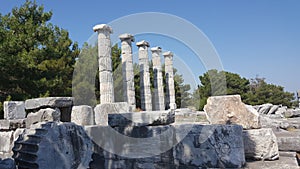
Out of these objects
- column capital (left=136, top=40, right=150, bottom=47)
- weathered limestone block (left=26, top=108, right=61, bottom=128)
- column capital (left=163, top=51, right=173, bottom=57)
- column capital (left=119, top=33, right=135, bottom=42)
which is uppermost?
column capital (left=163, top=51, right=173, bottom=57)

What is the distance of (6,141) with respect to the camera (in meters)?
6.18

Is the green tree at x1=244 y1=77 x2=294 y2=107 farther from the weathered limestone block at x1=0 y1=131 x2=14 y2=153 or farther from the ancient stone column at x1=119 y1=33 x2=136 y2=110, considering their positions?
the weathered limestone block at x1=0 y1=131 x2=14 y2=153

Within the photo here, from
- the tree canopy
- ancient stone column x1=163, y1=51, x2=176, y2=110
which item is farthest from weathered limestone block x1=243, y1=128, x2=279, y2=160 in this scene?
the tree canopy

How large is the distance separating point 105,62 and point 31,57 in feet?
14.1

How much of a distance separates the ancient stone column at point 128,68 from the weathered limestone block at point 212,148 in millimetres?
13728

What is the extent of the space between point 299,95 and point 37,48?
1720 cm

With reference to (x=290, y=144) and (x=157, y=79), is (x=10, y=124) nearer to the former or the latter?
(x=290, y=144)

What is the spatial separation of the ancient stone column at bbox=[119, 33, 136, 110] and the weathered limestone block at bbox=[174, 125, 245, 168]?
1373 centimetres

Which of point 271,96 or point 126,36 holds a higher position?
point 126,36

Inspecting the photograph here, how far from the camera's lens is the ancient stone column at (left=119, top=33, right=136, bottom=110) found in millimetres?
17670

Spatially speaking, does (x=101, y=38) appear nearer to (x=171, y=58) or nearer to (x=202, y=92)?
(x=171, y=58)

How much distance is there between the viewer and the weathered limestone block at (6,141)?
6088 mm

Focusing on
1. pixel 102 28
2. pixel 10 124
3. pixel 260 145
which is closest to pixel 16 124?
pixel 10 124

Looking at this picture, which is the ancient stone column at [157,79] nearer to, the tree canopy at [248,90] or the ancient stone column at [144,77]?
the ancient stone column at [144,77]
